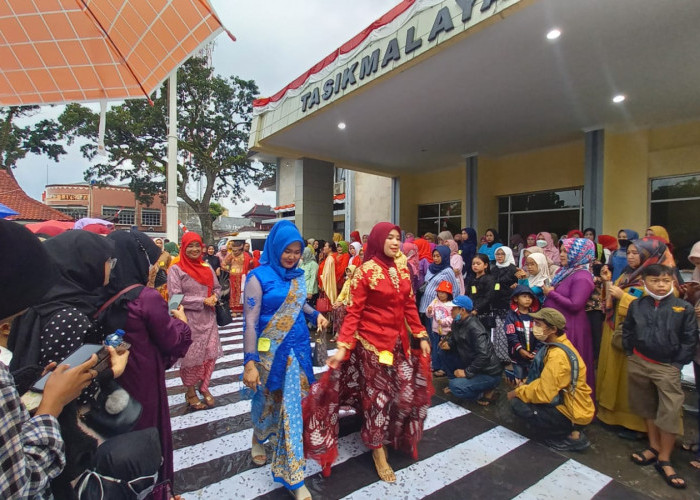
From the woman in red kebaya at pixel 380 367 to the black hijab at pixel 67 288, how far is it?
1.46 metres

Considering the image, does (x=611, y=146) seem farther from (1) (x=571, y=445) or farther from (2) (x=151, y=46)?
(2) (x=151, y=46)

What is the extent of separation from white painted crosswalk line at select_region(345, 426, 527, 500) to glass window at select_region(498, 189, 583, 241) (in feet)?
27.7

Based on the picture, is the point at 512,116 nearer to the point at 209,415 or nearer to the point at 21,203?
the point at 209,415

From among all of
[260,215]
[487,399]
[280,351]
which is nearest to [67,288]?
[280,351]

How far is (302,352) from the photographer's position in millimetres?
2432

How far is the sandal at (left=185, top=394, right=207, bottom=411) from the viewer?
11.8ft

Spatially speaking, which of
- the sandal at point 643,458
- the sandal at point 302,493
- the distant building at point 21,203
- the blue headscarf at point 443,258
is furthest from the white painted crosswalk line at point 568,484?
the distant building at point 21,203

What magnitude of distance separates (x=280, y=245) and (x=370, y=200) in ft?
40.8

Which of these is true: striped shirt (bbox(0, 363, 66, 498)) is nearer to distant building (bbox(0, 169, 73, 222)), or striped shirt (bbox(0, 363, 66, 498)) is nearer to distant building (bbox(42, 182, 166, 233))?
distant building (bbox(0, 169, 73, 222))

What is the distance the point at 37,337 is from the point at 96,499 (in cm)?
71

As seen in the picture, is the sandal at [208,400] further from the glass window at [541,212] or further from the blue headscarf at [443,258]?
the glass window at [541,212]

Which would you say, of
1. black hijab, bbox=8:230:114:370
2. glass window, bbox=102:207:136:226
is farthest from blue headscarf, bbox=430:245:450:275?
glass window, bbox=102:207:136:226

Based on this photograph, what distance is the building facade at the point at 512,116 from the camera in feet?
15.3

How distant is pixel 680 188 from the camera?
303 inches
